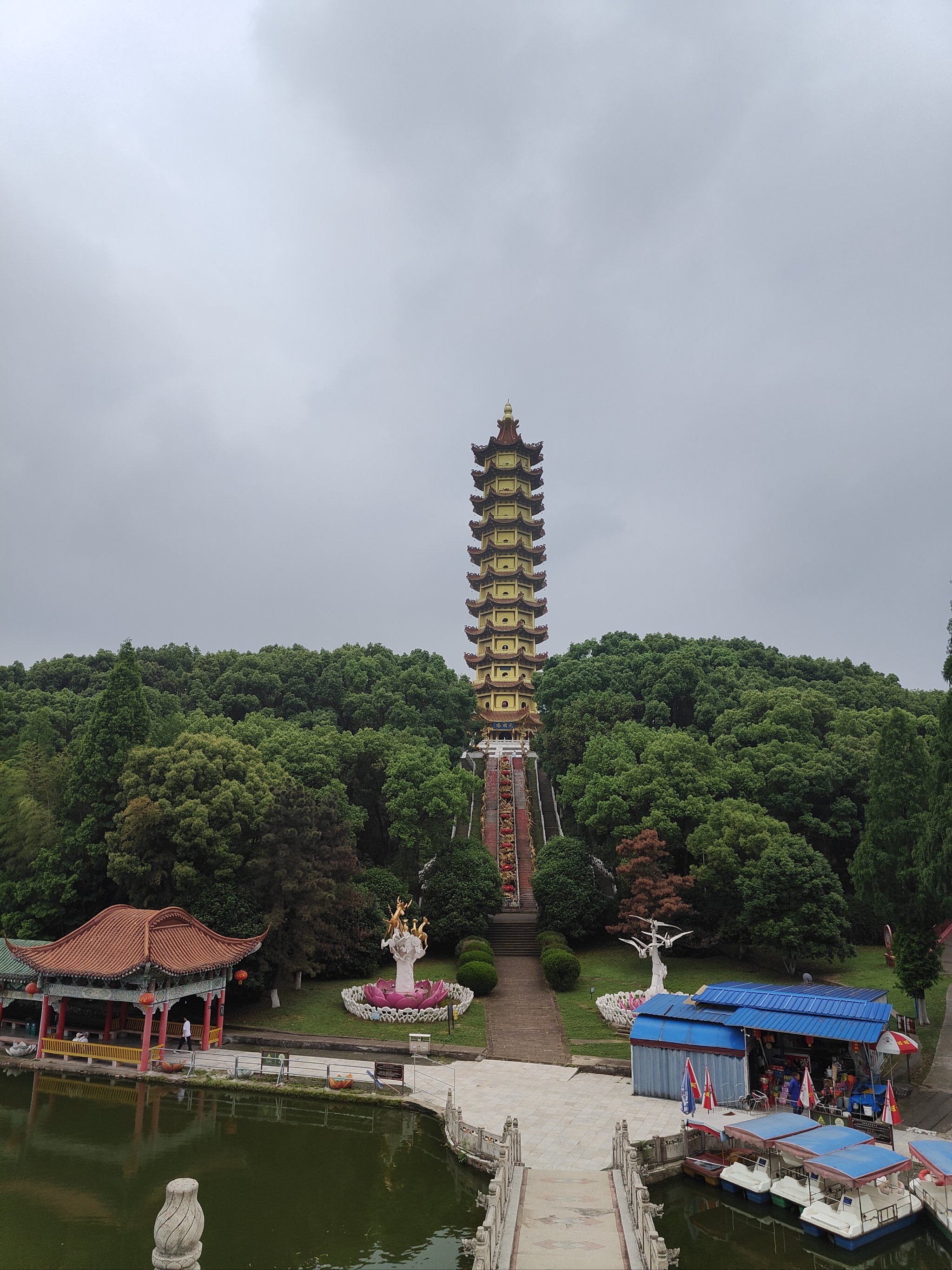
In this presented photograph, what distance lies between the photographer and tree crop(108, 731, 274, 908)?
859 inches

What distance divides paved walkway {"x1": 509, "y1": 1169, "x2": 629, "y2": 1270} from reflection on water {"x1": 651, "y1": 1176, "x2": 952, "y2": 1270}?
1.09 meters

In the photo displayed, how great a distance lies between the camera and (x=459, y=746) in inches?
1832

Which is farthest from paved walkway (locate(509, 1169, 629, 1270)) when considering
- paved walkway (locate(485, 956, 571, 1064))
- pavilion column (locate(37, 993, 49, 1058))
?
pavilion column (locate(37, 993, 49, 1058))

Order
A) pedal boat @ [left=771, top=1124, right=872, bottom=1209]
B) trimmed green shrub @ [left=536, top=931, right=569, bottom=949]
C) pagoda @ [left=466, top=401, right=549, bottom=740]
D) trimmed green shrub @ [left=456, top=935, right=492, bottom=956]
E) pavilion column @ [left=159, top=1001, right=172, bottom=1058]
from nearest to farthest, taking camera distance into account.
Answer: pedal boat @ [left=771, top=1124, right=872, bottom=1209], pavilion column @ [left=159, top=1001, right=172, bottom=1058], trimmed green shrub @ [left=456, top=935, right=492, bottom=956], trimmed green shrub @ [left=536, top=931, right=569, bottom=949], pagoda @ [left=466, top=401, right=549, bottom=740]

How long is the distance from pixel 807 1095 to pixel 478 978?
10.4m

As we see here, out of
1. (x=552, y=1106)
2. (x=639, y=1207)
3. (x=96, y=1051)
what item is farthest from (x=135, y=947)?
(x=639, y=1207)

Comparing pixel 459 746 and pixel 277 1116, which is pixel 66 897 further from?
pixel 459 746

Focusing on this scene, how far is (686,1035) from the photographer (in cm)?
1555

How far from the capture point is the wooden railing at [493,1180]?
888 cm

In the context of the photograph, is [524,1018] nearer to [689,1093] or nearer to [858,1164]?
[689,1093]

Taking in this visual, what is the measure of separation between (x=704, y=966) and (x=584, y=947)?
452 centimetres

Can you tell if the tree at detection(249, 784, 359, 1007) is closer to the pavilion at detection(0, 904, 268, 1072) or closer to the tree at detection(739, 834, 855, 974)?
the pavilion at detection(0, 904, 268, 1072)

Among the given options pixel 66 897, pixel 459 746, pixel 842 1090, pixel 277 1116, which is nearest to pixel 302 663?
pixel 459 746

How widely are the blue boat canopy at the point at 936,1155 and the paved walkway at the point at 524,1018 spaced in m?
7.80
